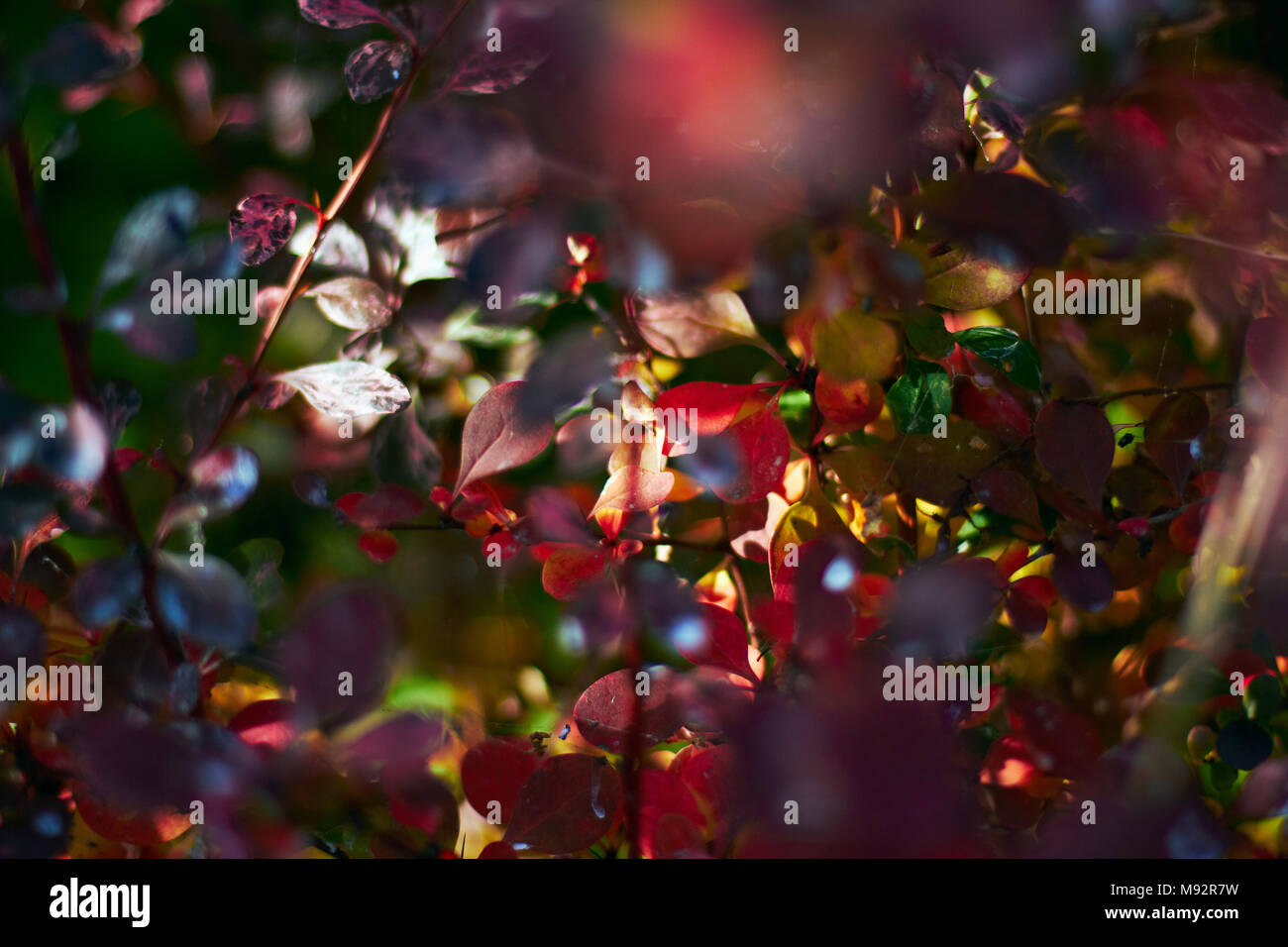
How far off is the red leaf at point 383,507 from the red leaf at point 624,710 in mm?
138

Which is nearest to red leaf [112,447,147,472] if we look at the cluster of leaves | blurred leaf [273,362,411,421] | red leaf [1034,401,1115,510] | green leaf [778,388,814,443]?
the cluster of leaves

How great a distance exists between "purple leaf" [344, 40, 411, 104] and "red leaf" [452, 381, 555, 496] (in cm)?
15

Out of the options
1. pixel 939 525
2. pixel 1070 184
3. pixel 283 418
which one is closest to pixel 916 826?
pixel 939 525

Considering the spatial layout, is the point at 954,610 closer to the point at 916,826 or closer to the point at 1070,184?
the point at 916,826

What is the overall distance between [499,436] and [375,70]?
18 centimetres

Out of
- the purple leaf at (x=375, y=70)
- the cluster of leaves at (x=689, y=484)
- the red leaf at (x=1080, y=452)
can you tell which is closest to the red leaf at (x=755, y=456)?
the cluster of leaves at (x=689, y=484)

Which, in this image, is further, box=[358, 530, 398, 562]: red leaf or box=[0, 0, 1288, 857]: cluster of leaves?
box=[358, 530, 398, 562]: red leaf

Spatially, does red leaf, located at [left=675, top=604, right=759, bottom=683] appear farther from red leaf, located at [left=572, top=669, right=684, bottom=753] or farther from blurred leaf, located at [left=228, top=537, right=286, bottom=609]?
blurred leaf, located at [left=228, top=537, right=286, bottom=609]

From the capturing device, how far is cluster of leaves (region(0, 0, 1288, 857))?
0.35 m

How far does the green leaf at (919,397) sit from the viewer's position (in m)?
0.39

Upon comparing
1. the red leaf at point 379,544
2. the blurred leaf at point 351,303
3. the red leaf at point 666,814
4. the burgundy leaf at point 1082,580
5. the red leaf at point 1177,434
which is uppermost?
the blurred leaf at point 351,303

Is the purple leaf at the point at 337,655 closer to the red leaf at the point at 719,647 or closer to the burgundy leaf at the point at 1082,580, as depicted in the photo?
the red leaf at the point at 719,647
